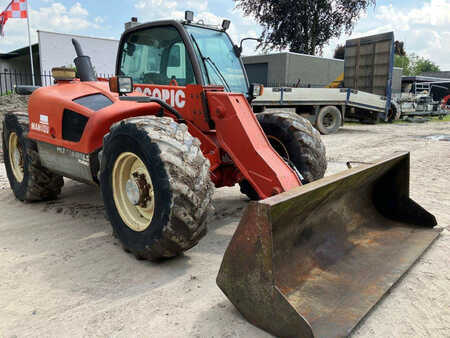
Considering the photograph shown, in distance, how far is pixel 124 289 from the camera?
8.55 ft

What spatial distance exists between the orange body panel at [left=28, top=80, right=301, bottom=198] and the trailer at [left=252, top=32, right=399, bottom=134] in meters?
7.78

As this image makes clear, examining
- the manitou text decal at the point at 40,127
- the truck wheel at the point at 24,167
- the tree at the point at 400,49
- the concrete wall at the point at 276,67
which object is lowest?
the truck wheel at the point at 24,167

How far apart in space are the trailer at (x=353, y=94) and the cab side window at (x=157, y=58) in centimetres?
719

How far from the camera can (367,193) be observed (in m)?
3.57

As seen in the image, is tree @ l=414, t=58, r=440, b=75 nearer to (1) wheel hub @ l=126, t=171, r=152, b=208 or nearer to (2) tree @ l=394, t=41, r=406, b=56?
(2) tree @ l=394, t=41, r=406, b=56

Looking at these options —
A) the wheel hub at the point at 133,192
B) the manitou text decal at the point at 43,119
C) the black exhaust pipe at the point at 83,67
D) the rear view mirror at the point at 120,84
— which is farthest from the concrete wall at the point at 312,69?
the wheel hub at the point at 133,192

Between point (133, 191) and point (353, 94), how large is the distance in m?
11.8

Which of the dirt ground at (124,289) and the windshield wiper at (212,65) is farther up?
the windshield wiper at (212,65)

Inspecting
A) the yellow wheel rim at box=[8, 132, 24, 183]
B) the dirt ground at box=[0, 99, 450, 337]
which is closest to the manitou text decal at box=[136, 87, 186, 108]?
the dirt ground at box=[0, 99, 450, 337]

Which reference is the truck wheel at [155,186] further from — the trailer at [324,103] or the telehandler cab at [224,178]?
the trailer at [324,103]

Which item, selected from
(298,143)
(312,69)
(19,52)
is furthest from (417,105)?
(19,52)

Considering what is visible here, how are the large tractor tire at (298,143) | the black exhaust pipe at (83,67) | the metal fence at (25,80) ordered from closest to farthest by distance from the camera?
the large tractor tire at (298,143)
the black exhaust pipe at (83,67)
the metal fence at (25,80)

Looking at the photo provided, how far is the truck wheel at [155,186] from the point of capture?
262 cm

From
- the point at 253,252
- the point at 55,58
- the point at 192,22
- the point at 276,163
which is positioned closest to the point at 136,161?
the point at 276,163
